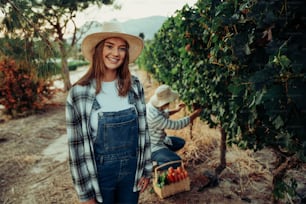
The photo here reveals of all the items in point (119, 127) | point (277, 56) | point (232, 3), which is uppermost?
point (232, 3)

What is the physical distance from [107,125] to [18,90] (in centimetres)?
784

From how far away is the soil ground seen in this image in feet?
11.6

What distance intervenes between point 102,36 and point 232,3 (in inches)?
42.4

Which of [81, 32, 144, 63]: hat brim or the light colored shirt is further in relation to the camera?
the light colored shirt

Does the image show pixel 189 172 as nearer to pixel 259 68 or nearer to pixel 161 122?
pixel 161 122

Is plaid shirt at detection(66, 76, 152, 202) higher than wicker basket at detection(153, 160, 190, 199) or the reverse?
higher

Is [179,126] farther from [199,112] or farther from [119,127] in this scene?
[119,127]

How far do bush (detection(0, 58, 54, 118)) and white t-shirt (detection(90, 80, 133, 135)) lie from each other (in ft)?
23.1

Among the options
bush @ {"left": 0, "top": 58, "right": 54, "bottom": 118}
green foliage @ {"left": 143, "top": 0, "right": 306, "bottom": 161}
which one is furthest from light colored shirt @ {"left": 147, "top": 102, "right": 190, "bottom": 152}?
bush @ {"left": 0, "top": 58, "right": 54, "bottom": 118}

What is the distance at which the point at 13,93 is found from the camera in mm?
8742

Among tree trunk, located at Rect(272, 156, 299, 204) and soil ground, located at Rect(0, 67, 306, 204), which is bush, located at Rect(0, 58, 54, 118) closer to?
soil ground, located at Rect(0, 67, 306, 204)

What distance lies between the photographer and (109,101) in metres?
2.06

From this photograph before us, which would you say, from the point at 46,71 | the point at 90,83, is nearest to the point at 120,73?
the point at 90,83

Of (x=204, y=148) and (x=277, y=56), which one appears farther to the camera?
(x=204, y=148)
